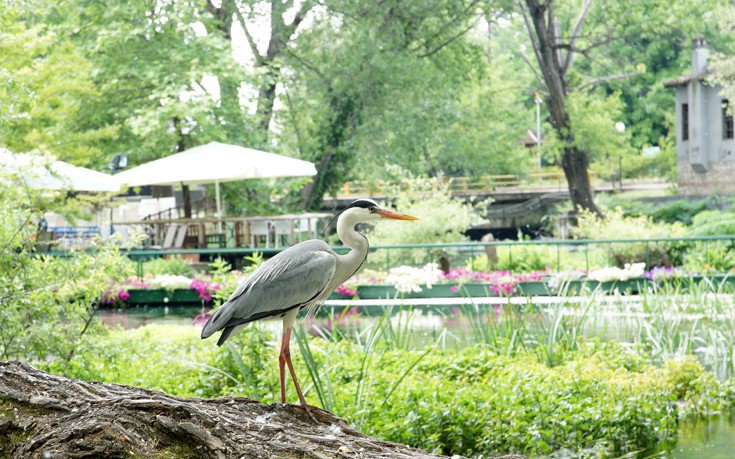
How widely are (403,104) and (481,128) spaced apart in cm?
1274

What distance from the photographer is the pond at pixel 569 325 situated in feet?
20.1

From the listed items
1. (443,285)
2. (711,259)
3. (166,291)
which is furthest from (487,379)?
(711,259)

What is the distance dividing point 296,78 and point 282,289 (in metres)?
20.8

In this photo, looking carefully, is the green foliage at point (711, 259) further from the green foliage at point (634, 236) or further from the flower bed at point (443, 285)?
the flower bed at point (443, 285)

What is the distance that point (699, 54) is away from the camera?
33188mm

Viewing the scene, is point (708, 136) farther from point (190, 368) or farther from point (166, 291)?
point (190, 368)

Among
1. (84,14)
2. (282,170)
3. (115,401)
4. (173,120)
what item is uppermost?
(84,14)

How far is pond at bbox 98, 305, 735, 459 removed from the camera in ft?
20.1

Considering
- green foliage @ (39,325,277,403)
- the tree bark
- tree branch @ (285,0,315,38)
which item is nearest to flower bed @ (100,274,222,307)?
green foliage @ (39,325,277,403)

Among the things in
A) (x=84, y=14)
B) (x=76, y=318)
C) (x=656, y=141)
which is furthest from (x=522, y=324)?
(x=656, y=141)

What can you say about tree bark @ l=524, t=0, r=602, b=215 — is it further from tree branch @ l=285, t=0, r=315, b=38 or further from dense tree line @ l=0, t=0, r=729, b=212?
tree branch @ l=285, t=0, r=315, b=38

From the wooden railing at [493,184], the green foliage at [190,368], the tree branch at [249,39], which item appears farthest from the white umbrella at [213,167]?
the wooden railing at [493,184]

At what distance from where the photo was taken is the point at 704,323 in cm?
816

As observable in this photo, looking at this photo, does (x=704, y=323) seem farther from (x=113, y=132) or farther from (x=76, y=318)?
(x=113, y=132)
